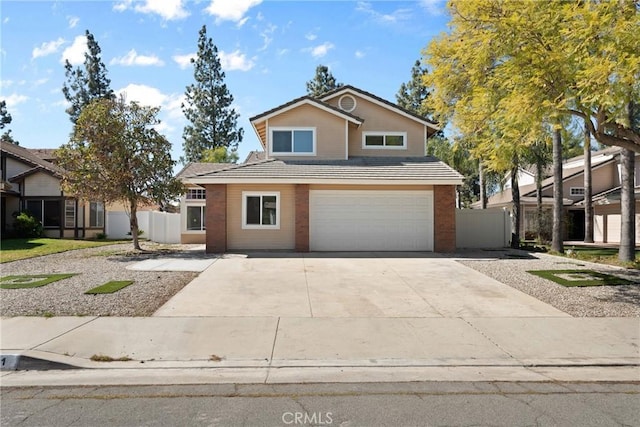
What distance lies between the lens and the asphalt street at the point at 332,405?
14.0 ft

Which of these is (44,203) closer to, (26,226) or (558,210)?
(26,226)

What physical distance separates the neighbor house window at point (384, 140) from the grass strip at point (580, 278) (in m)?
9.98

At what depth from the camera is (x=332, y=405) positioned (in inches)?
182

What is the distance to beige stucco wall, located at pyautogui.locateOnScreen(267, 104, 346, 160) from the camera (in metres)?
19.4

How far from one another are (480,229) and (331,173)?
808 cm

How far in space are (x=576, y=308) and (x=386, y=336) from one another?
4370mm

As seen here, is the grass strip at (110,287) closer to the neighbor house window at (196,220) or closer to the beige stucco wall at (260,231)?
the beige stucco wall at (260,231)

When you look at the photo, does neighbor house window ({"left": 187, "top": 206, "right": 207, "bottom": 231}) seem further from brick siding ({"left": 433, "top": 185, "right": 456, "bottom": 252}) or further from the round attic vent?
brick siding ({"left": 433, "top": 185, "right": 456, "bottom": 252})

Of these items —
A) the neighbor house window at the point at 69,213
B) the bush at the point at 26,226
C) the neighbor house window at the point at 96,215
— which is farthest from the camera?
the neighbor house window at the point at 96,215

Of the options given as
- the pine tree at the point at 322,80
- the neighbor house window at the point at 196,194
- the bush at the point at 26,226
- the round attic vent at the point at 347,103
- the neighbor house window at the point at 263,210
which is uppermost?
the pine tree at the point at 322,80

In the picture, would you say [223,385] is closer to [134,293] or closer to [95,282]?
[134,293]

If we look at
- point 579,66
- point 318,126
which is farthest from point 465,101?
point 318,126

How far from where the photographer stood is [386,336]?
6977mm

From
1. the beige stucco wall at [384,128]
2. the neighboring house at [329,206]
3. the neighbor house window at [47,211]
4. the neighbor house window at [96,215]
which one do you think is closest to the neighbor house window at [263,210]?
the neighboring house at [329,206]
